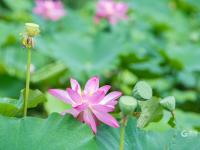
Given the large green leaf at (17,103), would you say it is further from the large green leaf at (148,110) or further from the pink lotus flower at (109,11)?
the pink lotus flower at (109,11)

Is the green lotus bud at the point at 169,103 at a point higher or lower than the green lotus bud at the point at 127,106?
lower

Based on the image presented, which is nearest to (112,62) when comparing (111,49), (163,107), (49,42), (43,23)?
(111,49)

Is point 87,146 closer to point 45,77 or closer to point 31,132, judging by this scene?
point 31,132

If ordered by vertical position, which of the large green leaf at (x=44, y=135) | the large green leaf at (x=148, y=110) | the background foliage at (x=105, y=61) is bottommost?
the background foliage at (x=105, y=61)

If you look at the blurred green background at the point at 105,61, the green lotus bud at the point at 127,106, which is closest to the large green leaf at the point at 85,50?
the blurred green background at the point at 105,61

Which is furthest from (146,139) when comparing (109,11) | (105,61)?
(109,11)

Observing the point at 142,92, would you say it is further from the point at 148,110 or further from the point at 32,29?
the point at 32,29
